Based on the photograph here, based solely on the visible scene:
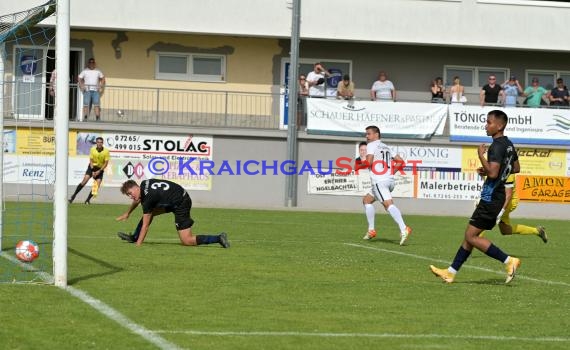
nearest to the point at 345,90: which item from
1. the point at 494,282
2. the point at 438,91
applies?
the point at 438,91

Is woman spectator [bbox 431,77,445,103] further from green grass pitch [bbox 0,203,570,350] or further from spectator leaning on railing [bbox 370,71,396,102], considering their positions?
green grass pitch [bbox 0,203,570,350]

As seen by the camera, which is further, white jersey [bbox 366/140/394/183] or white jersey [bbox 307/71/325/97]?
white jersey [bbox 307/71/325/97]

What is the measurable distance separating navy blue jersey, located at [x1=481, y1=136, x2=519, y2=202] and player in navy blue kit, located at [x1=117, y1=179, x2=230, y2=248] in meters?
5.95

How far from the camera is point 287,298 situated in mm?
10695

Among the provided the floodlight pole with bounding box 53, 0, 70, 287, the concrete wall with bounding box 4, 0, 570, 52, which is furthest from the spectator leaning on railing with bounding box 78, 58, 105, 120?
the floodlight pole with bounding box 53, 0, 70, 287

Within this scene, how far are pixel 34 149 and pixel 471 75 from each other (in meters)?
15.6

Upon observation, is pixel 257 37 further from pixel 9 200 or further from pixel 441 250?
pixel 441 250

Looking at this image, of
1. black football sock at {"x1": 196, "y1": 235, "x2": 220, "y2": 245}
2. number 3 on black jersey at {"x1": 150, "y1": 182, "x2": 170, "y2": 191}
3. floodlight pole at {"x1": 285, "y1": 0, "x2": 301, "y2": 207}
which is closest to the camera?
number 3 on black jersey at {"x1": 150, "y1": 182, "x2": 170, "y2": 191}

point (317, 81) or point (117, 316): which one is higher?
point (317, 81)

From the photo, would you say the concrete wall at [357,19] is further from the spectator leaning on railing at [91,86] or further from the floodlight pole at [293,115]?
the spectator leaning on railing at [91,86]

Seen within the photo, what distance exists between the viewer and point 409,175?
3541 centimetres

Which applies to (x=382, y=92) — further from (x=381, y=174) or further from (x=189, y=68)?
(x=381, y=174)

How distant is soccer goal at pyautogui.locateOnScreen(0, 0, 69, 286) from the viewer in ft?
36.4

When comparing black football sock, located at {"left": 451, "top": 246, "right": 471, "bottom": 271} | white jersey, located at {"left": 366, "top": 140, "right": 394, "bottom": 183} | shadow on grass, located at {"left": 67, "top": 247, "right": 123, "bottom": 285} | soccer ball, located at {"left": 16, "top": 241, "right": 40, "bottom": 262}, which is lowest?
shadow on grass, located at {"left": 67, "top": 247, "right": 123, "bottom": 285}
